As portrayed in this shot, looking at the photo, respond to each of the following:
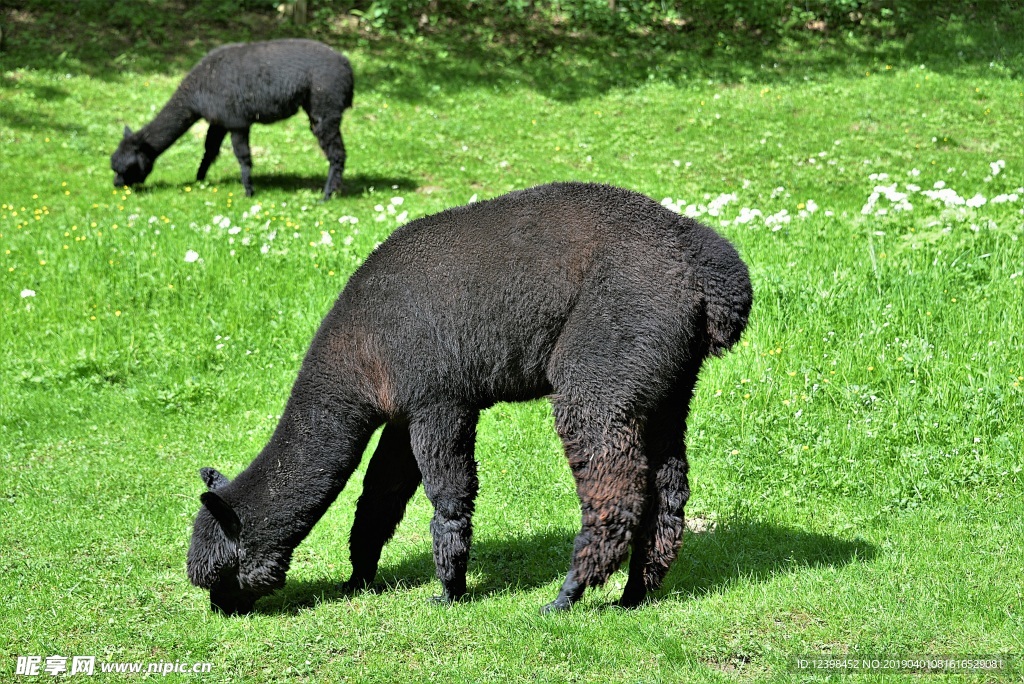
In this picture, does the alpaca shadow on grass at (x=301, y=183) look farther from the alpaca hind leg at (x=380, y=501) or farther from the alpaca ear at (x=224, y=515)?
the alpaca ear at (x=224, y=515)

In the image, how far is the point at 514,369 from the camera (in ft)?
18.4

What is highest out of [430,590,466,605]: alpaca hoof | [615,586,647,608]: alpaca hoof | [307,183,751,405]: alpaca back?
[307,183,751,405]: alpaca back

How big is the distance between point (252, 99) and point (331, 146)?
3.95 feet

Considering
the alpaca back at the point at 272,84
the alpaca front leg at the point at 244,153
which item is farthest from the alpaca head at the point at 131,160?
the alpaca front leg at the point at 244,153

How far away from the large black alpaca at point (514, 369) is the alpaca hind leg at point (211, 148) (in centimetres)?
1017

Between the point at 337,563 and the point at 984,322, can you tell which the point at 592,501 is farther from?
the point at 984,322

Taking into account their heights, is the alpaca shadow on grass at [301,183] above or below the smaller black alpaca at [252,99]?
below

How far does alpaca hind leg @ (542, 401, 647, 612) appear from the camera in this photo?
17.7 feet

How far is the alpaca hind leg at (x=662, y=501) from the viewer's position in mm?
5719

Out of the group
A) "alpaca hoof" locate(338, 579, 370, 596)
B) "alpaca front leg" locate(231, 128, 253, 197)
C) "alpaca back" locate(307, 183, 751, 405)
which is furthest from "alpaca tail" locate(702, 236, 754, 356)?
"alpaca front leg" locate(231, 128, 253, 197)

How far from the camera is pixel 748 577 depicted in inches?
237

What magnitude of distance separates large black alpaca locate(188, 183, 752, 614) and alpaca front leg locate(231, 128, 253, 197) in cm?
930

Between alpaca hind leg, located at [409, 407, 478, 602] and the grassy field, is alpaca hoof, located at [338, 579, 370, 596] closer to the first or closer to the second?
the grassy field

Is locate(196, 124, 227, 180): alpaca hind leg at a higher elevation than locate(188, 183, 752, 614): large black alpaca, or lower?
lower
